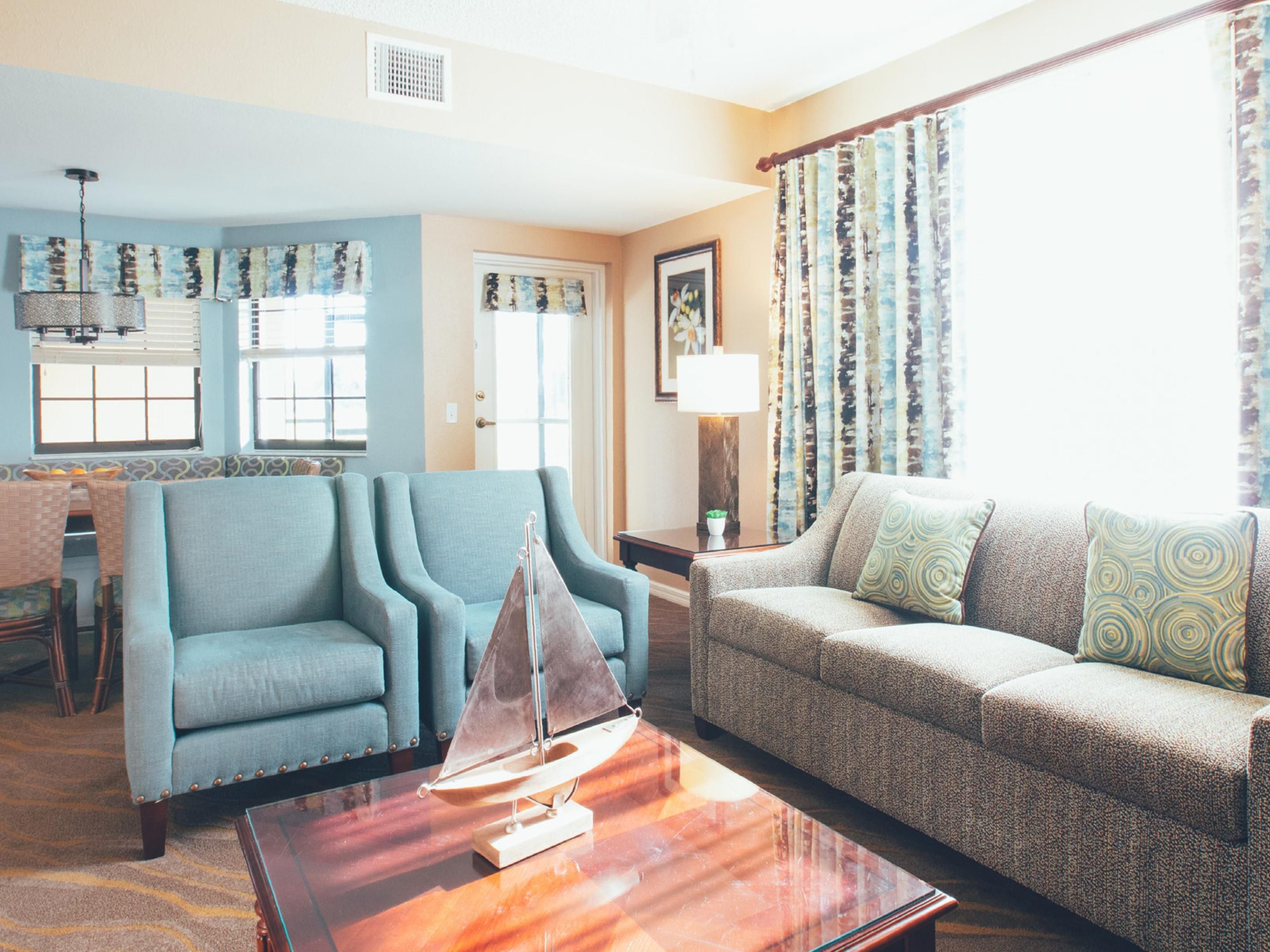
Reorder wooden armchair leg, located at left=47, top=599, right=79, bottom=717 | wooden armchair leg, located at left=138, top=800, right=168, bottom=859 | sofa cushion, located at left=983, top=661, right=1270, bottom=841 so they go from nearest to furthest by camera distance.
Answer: sofa cushion, located at left=983, top=661, right=1270, bottom=841 → wooden armchair leg, located at left=138, top=800, right=168, bottom=859 → wooden armchair leg, located at left=47, top=599, right=79, bottom=717

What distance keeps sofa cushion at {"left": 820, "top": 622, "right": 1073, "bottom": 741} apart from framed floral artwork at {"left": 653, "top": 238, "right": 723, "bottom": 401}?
2417mm

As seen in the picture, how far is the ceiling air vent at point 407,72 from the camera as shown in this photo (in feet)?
10.6

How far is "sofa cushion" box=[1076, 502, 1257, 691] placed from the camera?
1880 millimetres

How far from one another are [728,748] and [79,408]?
432cm

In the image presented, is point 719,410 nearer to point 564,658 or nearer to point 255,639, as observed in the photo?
point 255,639

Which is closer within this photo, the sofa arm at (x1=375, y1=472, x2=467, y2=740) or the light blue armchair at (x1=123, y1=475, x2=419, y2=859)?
the light blue armchair at (x1=123, y1=475, x2=419, y2=859)

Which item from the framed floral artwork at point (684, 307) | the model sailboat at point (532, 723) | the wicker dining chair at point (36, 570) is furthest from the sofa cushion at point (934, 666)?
the wicker dining chair at point (36, 570)

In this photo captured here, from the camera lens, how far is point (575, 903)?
1277mm

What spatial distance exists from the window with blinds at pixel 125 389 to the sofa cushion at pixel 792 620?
12.8 ft

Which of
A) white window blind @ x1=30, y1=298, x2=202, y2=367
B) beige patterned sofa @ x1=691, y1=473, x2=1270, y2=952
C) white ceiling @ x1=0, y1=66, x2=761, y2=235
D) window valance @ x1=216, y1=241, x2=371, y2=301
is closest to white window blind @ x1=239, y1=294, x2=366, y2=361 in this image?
window valance @ x1=216, y1=241, x2=371, y2=301

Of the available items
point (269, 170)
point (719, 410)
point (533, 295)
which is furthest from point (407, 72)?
point (533, 295)

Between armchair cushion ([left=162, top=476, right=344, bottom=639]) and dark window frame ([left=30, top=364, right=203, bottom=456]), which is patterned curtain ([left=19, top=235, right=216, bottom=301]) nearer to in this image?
dark window frame ([left=30, top=364, right=203, bottom=456])

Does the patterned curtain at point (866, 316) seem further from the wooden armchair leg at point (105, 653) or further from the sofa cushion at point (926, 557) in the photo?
the wooden armchair leg at point (105, 653)

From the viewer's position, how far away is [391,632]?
2.42 m
